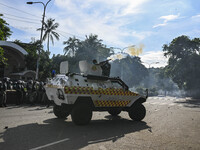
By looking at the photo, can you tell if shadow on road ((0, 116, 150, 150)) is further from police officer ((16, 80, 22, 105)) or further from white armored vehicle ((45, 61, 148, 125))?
police officer ((16, 80, 22, 105))

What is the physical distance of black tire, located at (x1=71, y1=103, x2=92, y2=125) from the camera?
6113 millimetres

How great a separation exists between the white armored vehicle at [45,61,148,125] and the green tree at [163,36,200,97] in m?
32.0

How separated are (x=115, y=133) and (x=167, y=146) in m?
1.60

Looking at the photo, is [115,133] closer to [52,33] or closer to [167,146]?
[167,146]

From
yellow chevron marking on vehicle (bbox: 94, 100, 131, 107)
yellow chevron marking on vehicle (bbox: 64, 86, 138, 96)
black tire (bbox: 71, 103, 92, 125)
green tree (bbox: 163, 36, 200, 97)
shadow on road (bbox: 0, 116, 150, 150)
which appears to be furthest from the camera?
green tree (bbox: 163, 36, 200, 97)

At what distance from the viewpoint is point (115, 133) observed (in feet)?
18.1

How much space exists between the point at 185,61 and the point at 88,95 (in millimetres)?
34747

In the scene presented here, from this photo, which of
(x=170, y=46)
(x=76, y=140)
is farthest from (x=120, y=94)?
(x=170, y=46)

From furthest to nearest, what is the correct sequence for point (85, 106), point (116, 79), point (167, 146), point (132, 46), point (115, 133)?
point (132, 46)
point (116, 79)
point (85, 106)
point (115, 133)
point (167, 146)

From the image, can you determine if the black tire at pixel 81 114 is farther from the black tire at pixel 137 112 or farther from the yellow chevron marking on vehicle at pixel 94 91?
the black tire at pixel 137 112

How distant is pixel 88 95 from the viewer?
6.32 meters

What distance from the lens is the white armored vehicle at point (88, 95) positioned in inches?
241

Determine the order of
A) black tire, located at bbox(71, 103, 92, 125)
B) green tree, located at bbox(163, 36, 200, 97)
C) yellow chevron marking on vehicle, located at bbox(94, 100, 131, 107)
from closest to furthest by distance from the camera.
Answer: black tire, located at bbox(71, 103, 92, 125), yellow chevron marking on vehicle, located at bbox(94, 100, 131, 107), green tree, located at bbox(163, 36, 200, 97)

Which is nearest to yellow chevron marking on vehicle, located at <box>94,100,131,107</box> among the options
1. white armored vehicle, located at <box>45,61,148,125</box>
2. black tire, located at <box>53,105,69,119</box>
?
white armored vehicle, located at <box>45,61,148,125</box>
